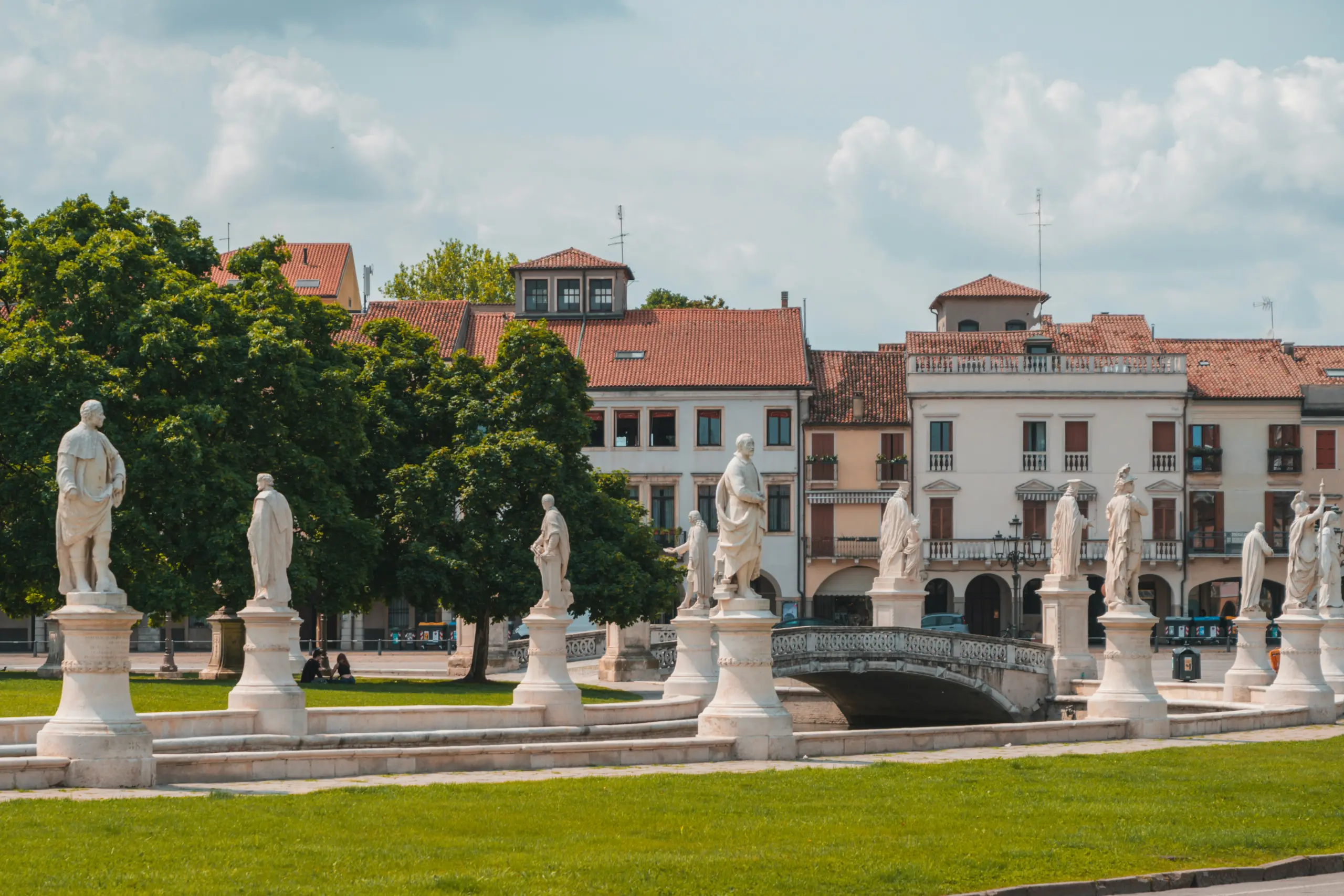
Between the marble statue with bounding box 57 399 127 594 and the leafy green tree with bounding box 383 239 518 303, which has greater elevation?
the leafy green tree with bounding box 383 239 518 303

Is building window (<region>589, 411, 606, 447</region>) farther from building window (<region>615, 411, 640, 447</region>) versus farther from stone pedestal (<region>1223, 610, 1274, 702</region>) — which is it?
stone pedestal (<region>1223, 610, 1274, 702</region>)

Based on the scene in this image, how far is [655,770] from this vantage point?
66.2ft

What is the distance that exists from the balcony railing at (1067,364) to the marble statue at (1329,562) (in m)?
29.0

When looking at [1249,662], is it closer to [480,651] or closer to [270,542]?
[480,651]

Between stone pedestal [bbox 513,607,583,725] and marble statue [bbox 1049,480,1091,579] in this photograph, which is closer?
stone pedestal [bbox 513,607,583,725]

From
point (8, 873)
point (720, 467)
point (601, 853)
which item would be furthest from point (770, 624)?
point (720, 467)

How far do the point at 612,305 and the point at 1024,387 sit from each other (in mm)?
14997

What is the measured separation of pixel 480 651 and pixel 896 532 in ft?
32.1

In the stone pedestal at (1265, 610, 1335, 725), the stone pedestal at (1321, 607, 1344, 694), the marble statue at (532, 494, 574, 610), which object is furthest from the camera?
the stone pedestal at (1321, 607, 1344, 694)

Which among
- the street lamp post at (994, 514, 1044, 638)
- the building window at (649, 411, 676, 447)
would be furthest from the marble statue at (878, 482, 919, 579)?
the building window at (649, 411, 676, 447)

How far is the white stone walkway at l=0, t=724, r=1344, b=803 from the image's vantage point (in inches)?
668

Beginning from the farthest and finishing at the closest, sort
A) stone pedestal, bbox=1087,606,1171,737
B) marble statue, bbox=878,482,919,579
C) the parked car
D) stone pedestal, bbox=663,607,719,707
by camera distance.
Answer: the parked car, marble statue, bbox=878,482,919,579, stone pedestal, bbox=663,607,719,707, stone pedestal, bbox=1087,606,1171,737

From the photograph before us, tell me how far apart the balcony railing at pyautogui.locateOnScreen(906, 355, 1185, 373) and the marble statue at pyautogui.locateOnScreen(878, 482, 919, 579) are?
26.0 metres

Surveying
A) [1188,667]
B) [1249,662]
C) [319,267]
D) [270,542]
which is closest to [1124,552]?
[1249,662]
